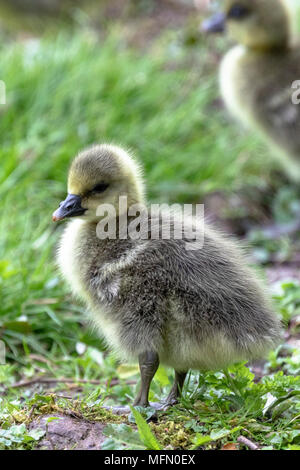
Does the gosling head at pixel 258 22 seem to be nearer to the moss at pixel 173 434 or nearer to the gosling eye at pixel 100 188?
the gosling eye at pixel 100 188

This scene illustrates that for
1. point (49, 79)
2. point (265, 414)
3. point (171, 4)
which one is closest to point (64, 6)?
point (171, 4)

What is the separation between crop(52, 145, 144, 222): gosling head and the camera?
7.62ft

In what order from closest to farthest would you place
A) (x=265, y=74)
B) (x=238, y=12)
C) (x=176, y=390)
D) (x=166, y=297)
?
(x=166, y=297) → (x=176, y=390) → (x=265, y=74) → (x=238, y=12)

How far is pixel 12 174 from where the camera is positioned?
13.3 ft

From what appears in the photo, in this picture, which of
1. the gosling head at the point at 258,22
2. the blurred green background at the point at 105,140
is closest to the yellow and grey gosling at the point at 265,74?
the gosling head at the point at 258,22

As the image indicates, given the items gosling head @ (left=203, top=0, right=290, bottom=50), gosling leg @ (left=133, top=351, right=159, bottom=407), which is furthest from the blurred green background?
gosling leg @ (left=133, top=351, right=159, bottom=407)

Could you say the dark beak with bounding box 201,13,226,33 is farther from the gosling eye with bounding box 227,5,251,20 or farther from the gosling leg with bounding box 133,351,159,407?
the gosling leg with bounding box 133,351,159,407

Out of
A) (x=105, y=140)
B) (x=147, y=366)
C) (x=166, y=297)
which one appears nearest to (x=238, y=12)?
(x=105, y=140)

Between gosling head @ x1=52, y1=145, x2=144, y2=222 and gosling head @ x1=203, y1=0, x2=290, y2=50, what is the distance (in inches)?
92.1

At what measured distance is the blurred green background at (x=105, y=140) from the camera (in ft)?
11.0

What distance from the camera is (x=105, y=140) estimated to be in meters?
3.41

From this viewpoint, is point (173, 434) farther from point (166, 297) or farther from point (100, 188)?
point (100, 188)

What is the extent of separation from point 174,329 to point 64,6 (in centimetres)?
545

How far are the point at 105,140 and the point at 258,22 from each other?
1592 millimetres
